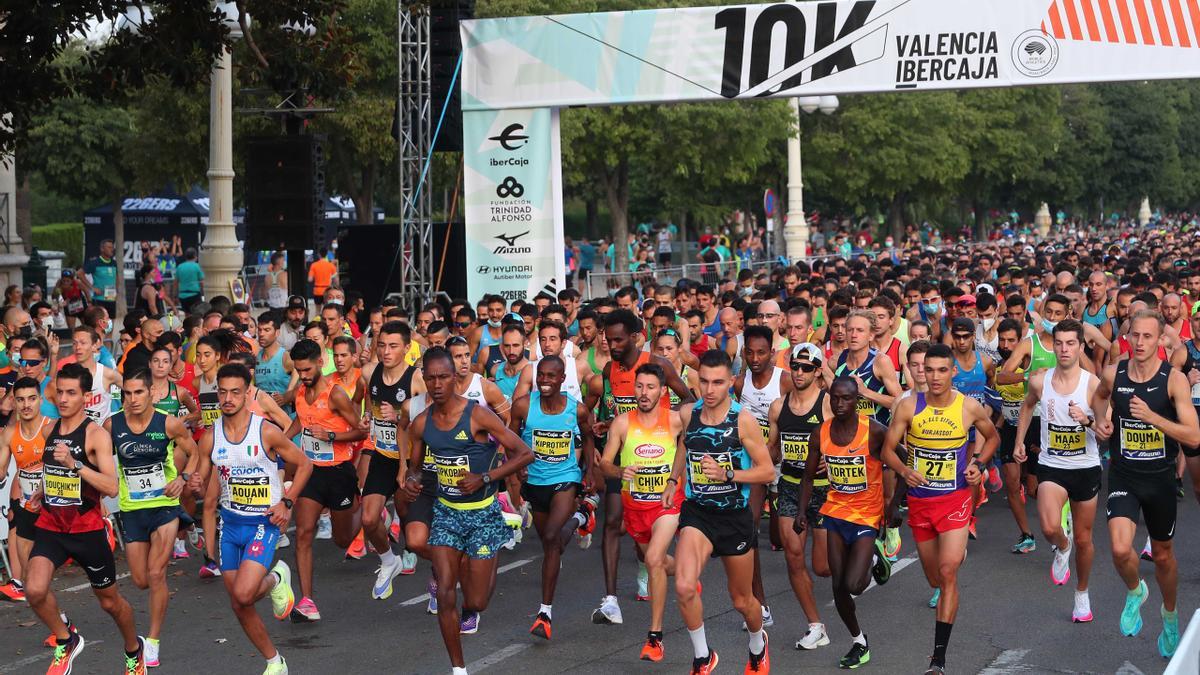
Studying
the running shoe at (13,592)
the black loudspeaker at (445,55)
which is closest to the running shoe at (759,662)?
the running shoe at (13,592)

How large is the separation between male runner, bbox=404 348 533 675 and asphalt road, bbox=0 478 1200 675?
0.68 meters

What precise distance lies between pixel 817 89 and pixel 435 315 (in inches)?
206

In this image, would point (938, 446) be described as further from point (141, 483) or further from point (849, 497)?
point (141, 483)

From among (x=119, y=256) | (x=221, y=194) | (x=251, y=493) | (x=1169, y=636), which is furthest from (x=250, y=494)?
(x=119, y=256)

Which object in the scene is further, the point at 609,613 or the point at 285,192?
the point at 285,192

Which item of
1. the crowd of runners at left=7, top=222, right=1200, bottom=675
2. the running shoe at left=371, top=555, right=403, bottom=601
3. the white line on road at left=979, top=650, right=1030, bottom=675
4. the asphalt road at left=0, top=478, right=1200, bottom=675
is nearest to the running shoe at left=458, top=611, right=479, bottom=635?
the asphalt road at left=0, top=478, right=1200, bottom=675

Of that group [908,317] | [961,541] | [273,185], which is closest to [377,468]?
[961,541]

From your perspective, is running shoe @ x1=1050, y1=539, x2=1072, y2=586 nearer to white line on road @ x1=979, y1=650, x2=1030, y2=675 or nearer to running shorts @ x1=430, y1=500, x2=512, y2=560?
white line on road @ x1=979, y1=650, x2=1030, y2=675

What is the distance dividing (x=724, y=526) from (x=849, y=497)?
80 centimetres

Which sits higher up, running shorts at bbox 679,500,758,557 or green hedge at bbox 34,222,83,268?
green hedge at bbox 34,222,83,268

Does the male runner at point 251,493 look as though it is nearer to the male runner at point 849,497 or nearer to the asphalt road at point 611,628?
the asphalt road at point 611,628

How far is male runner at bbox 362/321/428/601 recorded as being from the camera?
10.4 meters

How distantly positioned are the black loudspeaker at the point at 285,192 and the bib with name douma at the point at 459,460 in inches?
368

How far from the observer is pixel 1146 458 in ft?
28.6
